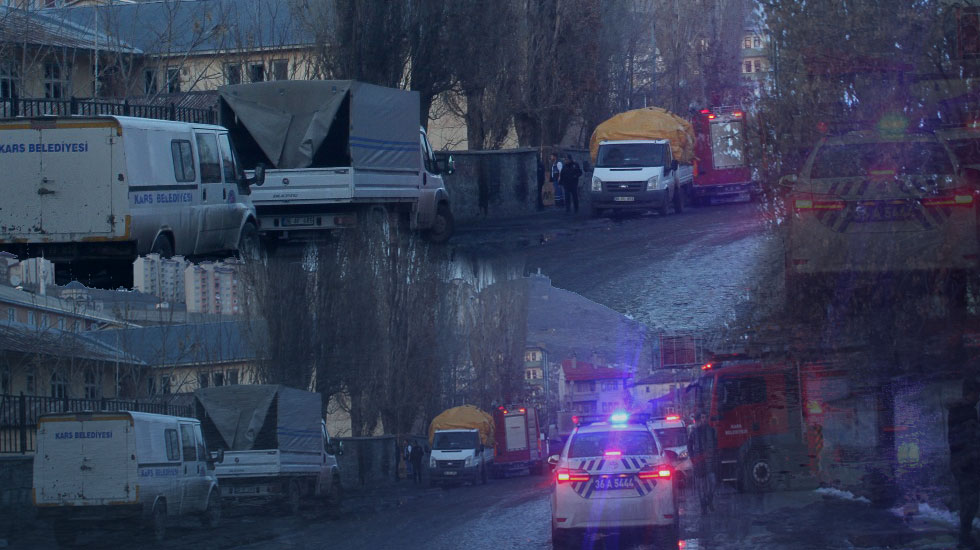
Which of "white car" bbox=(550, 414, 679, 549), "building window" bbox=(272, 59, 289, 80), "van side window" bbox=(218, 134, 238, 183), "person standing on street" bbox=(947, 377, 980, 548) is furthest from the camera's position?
"building window" bbox=(272, 59, 289, 80)

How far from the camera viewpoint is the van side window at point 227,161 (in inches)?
548

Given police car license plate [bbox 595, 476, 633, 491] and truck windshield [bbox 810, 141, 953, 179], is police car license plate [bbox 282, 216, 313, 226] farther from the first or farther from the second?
truck windshield [bbox 810, 141, 953, 179]

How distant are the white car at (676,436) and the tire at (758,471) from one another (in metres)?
1.88

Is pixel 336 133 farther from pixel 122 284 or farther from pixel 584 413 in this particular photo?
pixel 584 413

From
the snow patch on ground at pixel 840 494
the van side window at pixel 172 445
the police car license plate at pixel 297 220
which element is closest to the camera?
the snow patch on ground at pixel 840 494

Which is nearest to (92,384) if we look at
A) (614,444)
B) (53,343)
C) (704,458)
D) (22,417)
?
(53,343)

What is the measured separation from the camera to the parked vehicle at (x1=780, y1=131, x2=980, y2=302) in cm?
1221

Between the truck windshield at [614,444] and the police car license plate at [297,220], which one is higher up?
the police car license plate at [297,220]

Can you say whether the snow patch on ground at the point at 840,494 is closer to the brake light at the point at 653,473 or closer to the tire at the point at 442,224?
the brake light at the point at 653,473

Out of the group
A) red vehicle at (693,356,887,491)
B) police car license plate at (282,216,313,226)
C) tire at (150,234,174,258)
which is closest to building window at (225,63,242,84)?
police car license plate at (282,216,313,226)

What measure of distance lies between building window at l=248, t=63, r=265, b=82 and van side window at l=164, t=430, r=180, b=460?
15.9 m

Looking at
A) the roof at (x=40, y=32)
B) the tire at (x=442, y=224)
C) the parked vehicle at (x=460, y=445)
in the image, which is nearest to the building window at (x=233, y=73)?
the roof at (x=40, y=32)

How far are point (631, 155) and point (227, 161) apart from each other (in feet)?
50.6

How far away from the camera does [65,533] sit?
53.6 ft
